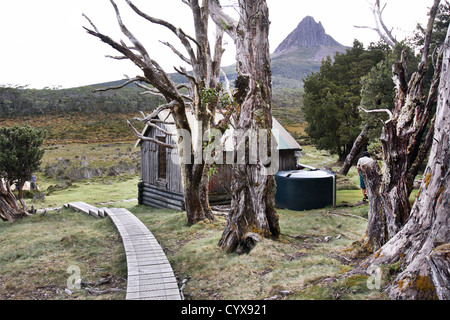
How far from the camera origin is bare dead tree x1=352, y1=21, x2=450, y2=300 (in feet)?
12.3

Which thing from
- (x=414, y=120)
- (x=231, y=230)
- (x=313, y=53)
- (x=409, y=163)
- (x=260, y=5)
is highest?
(x=313, y=53)

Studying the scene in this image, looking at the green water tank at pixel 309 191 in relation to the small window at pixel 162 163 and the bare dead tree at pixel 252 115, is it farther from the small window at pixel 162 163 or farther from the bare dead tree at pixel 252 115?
the bare dead tree at pixel 252 115

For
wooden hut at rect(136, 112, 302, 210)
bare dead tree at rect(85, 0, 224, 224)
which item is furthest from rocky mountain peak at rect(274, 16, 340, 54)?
bare dead tree at rect(85, 0, 224, 224)

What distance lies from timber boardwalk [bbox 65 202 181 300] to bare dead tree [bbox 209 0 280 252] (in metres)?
1.48

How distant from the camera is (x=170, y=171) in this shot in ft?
45.2

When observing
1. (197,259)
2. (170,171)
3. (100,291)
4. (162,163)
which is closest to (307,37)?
(162,163)

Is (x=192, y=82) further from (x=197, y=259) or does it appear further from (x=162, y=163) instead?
(x=162, y=163)

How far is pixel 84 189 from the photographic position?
65.6 ft

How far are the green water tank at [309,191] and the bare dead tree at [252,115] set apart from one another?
5374 mm

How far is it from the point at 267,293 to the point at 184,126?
556cm

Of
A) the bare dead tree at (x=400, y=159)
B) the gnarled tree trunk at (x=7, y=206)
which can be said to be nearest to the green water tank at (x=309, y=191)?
the bare dead tree at (x=400, y=159)

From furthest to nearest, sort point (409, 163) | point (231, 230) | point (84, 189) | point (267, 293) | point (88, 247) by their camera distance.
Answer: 1. point (84, 189)
2. point (88, 247)
3. point (231, 230)
4. point (409, 163)
5. point (267, 293)
